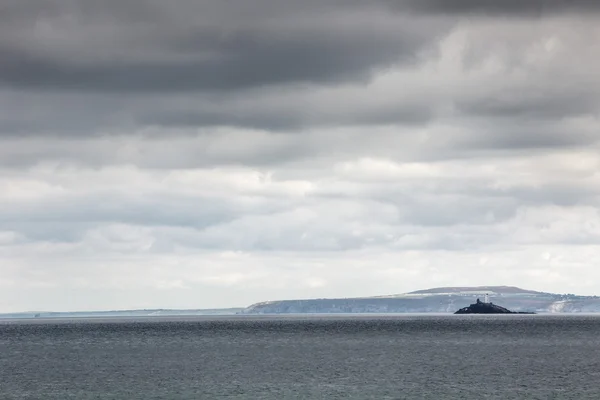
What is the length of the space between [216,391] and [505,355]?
83.5 meters

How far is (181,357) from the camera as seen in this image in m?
191

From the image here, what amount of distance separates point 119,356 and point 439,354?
57.2m

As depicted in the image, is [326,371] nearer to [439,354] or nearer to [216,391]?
[216,391]

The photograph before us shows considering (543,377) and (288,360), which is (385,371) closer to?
(543,377)

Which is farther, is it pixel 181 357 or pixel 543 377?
pixel 181 357

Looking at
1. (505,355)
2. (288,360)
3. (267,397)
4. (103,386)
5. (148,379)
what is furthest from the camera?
(505,355)

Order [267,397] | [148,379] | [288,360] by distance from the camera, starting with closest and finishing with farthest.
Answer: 1. [267,397]
2. [148,379]
3. [288,360]

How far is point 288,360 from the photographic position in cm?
17988

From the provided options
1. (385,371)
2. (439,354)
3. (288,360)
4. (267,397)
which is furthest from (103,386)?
(439,354)

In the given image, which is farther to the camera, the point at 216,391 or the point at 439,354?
the point at 439,354

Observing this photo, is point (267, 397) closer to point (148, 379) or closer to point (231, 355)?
point (148, 379)

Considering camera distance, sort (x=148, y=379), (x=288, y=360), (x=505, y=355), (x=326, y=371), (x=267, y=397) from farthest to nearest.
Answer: (x=505, y=355)
(x=288, y=360)
(x=326, y=371)
(x=148, y=379)
(x=267, y=397)

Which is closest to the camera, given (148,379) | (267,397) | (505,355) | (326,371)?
(267,397)

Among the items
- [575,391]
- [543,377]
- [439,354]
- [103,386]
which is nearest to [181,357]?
[439,354]
